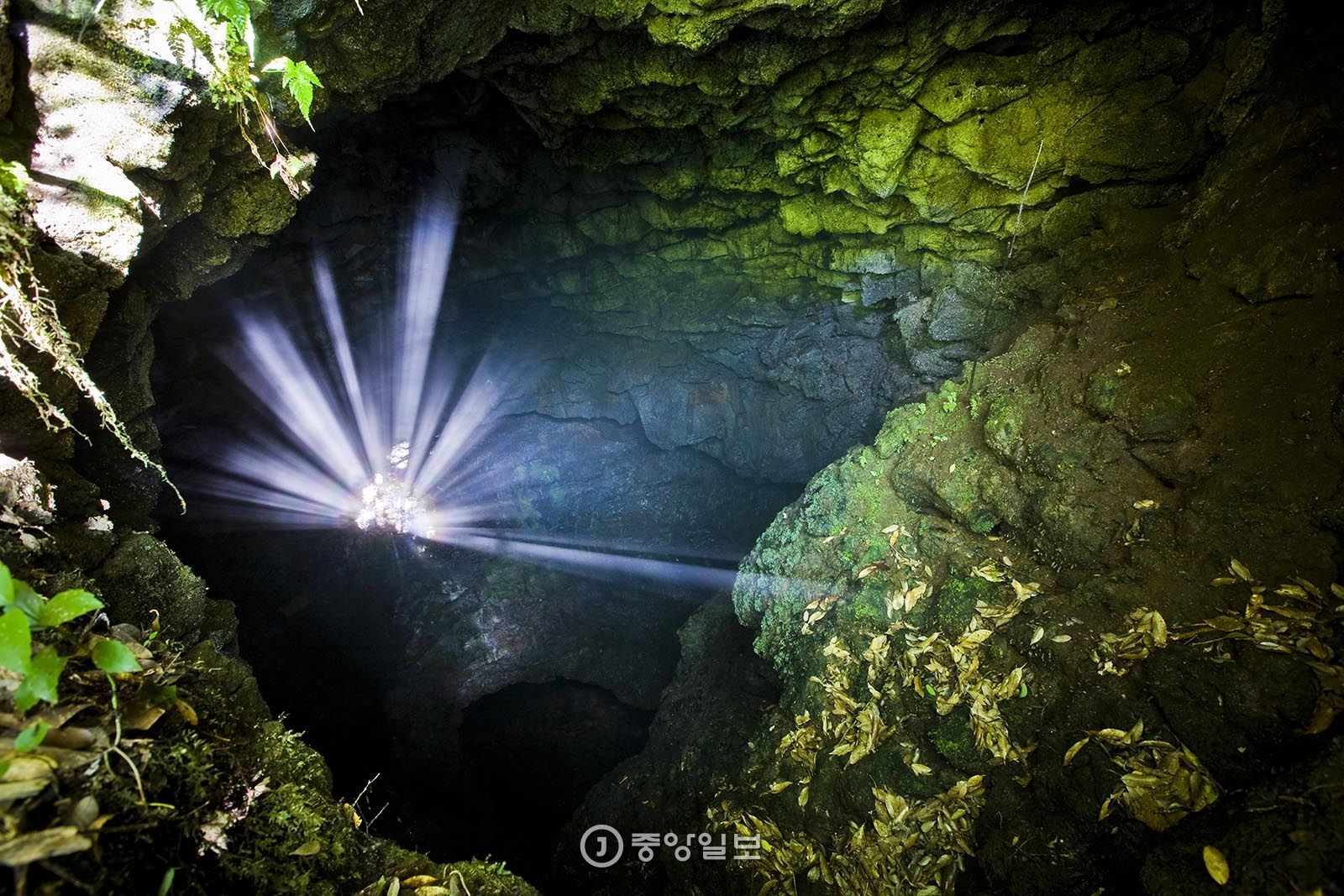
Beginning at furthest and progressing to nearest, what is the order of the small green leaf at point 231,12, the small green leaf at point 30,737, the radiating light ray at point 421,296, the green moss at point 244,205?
the radiating light ray at point 421,296 < the green moss at point 244,205 < the small green leaf at point 231,12 < the small green leaf at point 30,737

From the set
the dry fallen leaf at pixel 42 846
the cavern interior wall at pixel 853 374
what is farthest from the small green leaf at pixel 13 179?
the dry fallen leaf at pixel 42 846

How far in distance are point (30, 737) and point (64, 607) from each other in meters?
0.40

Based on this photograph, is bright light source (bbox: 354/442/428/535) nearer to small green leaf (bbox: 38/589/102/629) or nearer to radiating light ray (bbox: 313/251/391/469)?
radiating light ray (bbox: 313/251/391/469)

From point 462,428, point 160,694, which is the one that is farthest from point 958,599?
point 462,428

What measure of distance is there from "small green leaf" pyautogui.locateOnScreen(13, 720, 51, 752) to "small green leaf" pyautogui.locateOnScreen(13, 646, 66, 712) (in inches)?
2.7

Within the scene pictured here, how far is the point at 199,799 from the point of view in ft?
6.14

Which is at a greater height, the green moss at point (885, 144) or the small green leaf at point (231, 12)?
the green moss at point (885, 144)

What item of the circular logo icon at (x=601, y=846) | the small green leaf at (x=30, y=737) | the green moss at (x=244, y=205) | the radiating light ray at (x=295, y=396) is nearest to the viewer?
the small green leaf at (x=30, y=737)

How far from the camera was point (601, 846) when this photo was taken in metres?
6.58

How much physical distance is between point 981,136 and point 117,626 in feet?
25.1

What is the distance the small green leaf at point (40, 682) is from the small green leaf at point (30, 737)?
0.07 m

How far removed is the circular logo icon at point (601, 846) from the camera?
21.0 ft

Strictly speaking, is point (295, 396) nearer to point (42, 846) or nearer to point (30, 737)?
point (30, 737)
